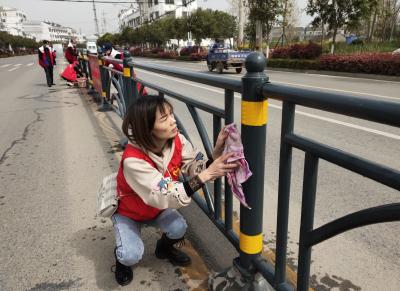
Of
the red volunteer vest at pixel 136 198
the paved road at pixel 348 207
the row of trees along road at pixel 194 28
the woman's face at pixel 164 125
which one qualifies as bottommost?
the paved road at pixel 348 207

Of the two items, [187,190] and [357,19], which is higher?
[357,19]

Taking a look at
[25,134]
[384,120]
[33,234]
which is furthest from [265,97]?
[25,134]

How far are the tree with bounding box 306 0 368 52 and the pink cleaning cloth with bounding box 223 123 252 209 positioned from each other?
651 inches

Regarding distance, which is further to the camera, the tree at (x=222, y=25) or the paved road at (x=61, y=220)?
the tree at (x=222, y=25)

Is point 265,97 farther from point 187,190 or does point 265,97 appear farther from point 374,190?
point 374,190

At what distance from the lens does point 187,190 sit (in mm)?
1774

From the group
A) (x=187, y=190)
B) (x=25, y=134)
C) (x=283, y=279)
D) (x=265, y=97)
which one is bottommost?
(x=25, y=134)

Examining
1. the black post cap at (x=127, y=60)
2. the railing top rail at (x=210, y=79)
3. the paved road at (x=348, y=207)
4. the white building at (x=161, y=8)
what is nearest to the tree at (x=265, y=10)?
the paved road at (x=348, y=207)

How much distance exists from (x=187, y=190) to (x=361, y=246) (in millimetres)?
1395

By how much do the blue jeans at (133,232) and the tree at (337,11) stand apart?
16388mm

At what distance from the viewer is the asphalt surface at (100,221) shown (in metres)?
2.17

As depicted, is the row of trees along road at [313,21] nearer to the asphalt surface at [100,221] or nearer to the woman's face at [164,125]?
the asphalt surface at [100,221]

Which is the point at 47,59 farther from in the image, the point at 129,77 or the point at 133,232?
the point at 133,232

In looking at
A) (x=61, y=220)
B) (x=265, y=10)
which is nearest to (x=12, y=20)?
(x=265, y=10)
